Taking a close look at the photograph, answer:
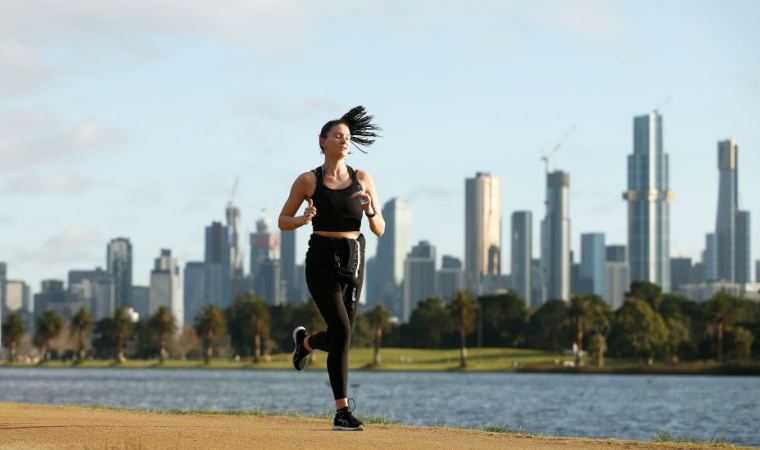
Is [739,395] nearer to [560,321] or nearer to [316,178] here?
[316,178]

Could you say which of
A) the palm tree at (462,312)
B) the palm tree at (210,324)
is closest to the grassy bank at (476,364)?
the palm tree at (462,312)

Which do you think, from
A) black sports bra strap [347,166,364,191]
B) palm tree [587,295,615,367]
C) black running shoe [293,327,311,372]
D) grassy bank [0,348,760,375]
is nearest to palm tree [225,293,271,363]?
grassy bank [0,348,760,375]

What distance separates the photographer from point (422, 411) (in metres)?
57.9

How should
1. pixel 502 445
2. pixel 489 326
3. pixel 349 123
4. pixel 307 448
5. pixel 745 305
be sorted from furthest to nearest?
pixel 489 326
pixel 745 305
pixel 349 123
pixel 502 445
pixel 307 448

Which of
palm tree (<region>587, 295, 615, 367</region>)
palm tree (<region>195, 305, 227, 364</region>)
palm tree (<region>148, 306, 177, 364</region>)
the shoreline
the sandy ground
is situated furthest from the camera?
palm tree (<region>148, 306, 177, 364</region>)

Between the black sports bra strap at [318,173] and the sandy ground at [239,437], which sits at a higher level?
the black sports bra strap at [318,173]

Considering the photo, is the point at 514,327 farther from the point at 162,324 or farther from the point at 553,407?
the point at 553,407

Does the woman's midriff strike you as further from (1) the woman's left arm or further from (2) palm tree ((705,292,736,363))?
(2) palm tree ((705,292,736,363))

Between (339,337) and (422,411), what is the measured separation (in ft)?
146

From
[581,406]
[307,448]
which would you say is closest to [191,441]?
[307,448]

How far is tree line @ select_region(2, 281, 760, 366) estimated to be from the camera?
144250 millimetres

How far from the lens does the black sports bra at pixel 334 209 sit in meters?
14.0

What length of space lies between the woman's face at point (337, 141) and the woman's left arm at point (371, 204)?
31cm

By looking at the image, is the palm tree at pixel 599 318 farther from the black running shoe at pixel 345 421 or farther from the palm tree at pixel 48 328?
the black running shoe at pixel 345 421
